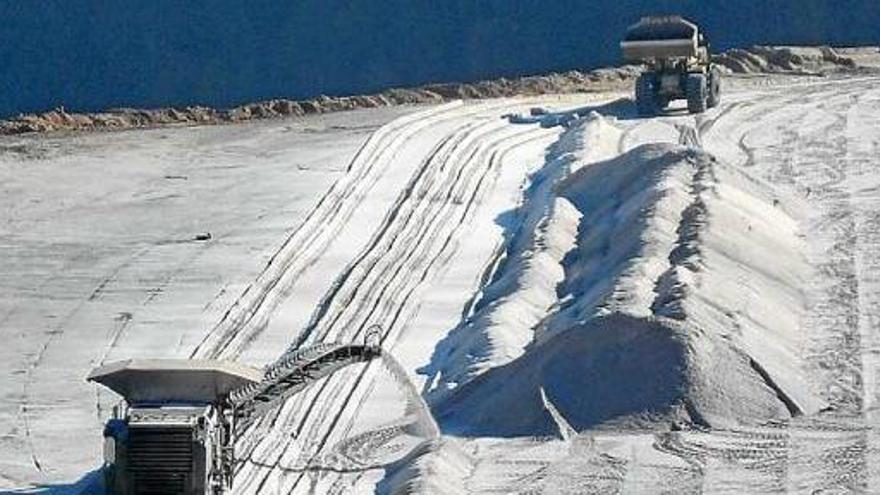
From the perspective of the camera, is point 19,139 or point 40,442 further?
point 19,139

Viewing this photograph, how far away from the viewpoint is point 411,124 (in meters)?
37.1

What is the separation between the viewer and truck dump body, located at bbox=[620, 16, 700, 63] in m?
37.3

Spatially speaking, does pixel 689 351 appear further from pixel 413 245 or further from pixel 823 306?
pixel 413 245

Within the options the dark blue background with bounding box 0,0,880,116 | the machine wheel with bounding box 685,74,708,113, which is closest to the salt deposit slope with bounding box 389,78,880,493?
the machine wheel with bounding box 685,74,708,113

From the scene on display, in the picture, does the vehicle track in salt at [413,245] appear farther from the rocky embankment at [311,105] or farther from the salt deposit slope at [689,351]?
the rocky embankment at [311,105]

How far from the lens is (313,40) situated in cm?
4453

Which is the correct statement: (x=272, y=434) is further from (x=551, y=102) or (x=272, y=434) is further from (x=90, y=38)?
(x=90, y=38)

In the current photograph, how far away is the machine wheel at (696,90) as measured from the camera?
37531 millimetres

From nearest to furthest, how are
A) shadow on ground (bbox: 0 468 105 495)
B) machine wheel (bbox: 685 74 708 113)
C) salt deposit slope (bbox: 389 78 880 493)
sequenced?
shadow on ground (bbox: 0 468 105 495), salt deposit slope (bbox: 389 78 880 493), machine wheel (bbox: 685 74 708 113)

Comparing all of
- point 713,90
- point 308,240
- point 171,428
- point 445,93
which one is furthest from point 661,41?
point 171,428

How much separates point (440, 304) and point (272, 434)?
5312mm

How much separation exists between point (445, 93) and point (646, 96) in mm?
5129

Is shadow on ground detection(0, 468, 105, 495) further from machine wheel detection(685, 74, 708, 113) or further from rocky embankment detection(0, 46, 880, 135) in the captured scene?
machine wheel detection(685, 74, 708, 113)

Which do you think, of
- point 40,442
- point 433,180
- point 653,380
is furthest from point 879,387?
point 433,180
